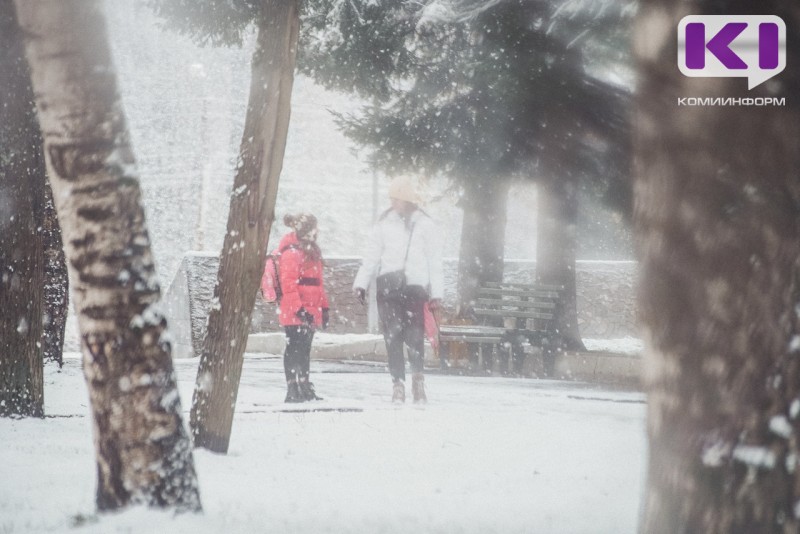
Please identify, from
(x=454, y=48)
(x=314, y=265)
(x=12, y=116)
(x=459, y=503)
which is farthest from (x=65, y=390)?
(x=454, y=48)

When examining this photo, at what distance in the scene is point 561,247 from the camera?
502 inches

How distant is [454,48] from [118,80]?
9099 mm

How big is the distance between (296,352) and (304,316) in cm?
26

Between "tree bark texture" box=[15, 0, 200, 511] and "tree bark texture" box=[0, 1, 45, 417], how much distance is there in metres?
2.27

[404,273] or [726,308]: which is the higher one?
[404,273]

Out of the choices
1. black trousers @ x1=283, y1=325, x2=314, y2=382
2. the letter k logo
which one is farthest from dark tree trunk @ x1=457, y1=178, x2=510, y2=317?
the letter k logo

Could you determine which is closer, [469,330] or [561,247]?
[469,330]

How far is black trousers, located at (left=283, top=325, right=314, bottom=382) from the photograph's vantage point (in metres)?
6.83

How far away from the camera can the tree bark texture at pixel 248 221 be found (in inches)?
156

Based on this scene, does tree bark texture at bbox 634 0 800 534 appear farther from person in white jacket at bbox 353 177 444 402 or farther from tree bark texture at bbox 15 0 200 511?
person in white jacket at bbox 353 177 444 402

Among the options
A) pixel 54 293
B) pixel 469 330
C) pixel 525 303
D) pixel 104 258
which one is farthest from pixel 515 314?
pixel 104 258

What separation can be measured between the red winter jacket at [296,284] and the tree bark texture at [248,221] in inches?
103

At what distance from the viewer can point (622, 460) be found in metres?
4.54

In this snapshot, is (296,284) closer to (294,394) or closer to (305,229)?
(305,229)
